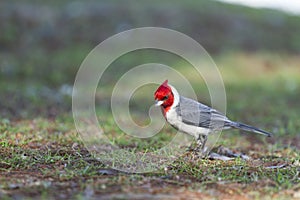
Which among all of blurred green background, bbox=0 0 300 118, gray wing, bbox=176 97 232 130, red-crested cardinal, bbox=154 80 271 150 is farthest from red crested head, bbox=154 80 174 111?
blurred green background, bbox=0 0 300 118

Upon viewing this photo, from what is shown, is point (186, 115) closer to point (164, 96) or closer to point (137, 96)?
point (164, 96)

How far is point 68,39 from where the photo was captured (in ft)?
39.9

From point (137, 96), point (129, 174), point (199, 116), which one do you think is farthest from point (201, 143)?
point (137, 96)

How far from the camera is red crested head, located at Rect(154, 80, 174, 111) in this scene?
4.84m

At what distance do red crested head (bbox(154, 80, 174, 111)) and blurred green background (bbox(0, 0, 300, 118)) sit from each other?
4.81 metres

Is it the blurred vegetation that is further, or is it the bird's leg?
the bird's leg

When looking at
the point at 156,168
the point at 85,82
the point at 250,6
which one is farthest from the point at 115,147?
the point at 250,6

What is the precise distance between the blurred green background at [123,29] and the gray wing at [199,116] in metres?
4.80

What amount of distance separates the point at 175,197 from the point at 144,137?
8.65ft

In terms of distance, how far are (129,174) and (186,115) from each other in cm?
110

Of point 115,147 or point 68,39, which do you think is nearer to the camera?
point 115,147

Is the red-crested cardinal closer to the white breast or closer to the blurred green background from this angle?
the white breast

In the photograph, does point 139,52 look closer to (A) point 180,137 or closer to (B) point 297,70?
(B) point 297,70

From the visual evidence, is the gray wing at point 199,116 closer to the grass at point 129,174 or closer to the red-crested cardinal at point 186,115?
the red-crested cardinal at point 186,115
